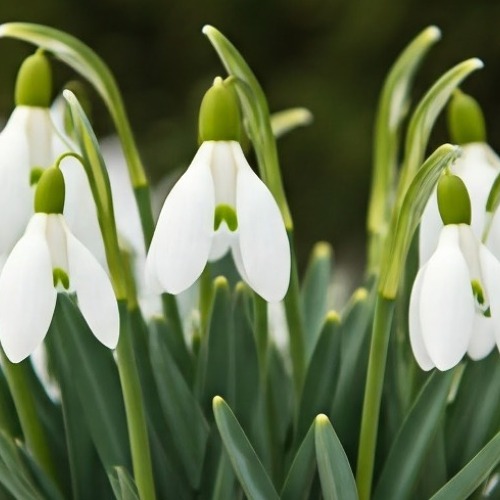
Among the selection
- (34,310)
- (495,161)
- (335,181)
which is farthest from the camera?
(335,181)

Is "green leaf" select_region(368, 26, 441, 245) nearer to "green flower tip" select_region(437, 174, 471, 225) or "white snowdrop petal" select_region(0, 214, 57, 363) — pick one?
"green flower tip" select_region(437, 174, 471, 225)

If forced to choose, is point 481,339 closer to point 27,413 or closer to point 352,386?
point 352,386

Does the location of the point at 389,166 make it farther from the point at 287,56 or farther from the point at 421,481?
the point at 287,56

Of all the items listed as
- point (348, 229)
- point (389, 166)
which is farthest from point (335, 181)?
point (389, 166)

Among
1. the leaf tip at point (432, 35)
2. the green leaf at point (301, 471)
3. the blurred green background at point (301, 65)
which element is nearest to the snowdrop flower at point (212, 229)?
the green leaf at point (301, 471)

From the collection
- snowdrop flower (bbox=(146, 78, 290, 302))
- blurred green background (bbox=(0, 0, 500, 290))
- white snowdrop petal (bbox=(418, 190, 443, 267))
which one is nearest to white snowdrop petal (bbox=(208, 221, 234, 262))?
snowdrop flower (bbox=(146, 78, 290, 302))

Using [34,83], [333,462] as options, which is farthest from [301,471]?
[34,83]

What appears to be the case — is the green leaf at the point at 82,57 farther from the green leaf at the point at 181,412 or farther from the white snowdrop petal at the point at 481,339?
the white snowdrop petal at the point at 481,339
